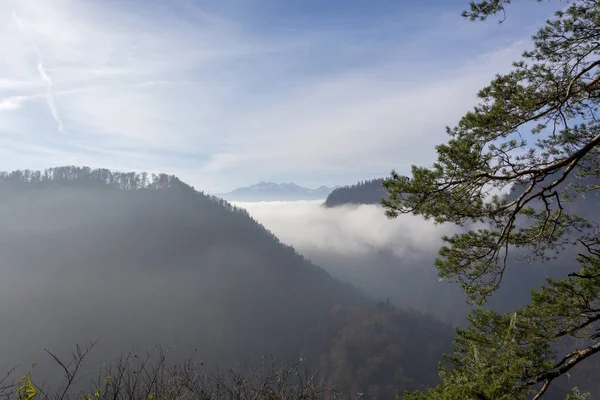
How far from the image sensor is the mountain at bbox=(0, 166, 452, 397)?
128m

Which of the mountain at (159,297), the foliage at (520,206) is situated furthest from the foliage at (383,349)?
the foliage at (520,206)

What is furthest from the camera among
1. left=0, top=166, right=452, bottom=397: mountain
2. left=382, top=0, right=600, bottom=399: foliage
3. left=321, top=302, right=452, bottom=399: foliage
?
left=0, top=166, right=452, bottom=397: mountain

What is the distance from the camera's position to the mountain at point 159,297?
128000 millimetres

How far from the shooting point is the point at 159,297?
159875mm

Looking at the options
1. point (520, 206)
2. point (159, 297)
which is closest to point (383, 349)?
point (159, 297)

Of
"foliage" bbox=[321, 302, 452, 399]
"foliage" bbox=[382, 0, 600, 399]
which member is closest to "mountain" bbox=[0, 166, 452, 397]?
"foliage" bbox=[321, 302, 452, 399]

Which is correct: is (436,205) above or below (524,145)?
below

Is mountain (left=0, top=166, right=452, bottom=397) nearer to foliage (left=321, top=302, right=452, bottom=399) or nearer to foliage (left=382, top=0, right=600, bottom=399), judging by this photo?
foliage (left=321, top=302, right=452, bottom=399)

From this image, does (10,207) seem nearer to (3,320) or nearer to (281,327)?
(3,320)

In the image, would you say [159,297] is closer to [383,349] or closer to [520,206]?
[383,349]

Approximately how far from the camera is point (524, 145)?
196 inches

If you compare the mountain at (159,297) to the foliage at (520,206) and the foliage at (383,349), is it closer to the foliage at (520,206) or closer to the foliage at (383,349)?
the foliage at (383,349)

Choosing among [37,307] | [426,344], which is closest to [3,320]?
[37,307]

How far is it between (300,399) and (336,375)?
132 meters
